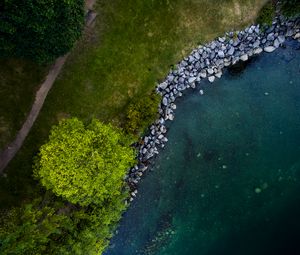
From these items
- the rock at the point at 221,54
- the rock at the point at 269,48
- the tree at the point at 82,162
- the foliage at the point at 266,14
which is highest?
the tree at the point at 82,162

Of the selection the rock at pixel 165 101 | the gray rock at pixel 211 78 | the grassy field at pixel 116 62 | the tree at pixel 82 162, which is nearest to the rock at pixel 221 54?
the grassy field at pixel 116 62

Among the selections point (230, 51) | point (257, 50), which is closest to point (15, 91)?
point (230, 51)

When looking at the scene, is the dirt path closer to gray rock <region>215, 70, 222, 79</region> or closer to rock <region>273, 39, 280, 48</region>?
gray rock <region>215, 70, 222, 79</region>

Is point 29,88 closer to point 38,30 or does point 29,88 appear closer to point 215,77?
point 38,30

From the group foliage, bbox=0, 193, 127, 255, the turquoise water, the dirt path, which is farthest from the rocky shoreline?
the dirt path

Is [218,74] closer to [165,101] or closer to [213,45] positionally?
[213,45]

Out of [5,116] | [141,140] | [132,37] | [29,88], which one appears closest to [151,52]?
[132,37]

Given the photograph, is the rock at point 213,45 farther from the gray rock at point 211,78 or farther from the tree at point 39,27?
the tree at point 39,27
